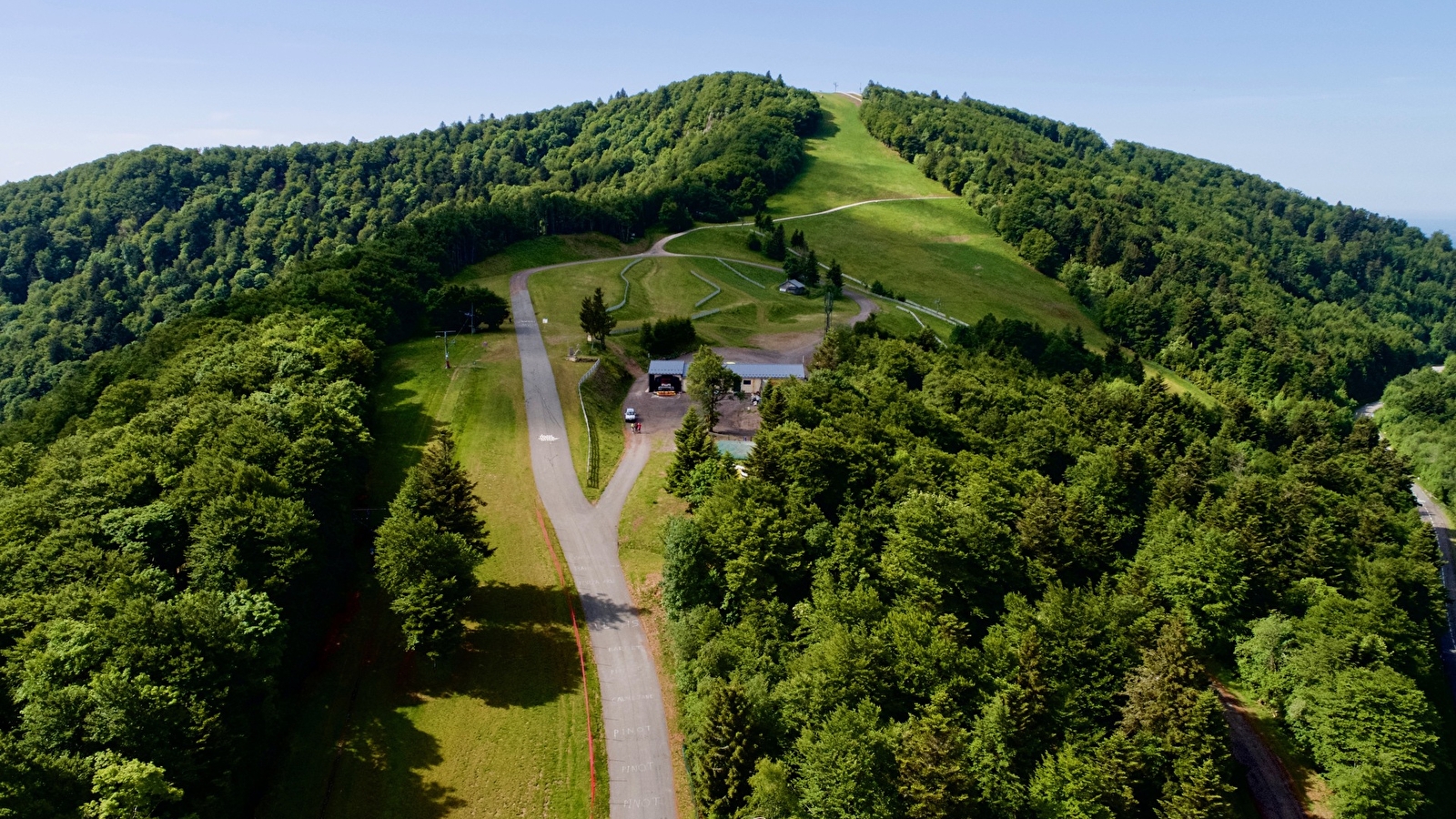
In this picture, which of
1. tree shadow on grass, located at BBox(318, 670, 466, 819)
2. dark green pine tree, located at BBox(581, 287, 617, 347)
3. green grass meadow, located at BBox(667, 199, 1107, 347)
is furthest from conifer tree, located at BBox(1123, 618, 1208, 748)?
green grass meadow, located at BBox(667, 199, 1107, 347)

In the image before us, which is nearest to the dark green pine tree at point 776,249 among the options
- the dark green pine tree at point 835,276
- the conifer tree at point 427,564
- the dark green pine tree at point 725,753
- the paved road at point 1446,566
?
the dark green pine tree at point 835,276

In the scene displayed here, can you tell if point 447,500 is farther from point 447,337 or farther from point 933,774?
point 447,337

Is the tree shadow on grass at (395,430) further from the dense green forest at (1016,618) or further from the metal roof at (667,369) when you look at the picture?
the metal roof at (667,369)

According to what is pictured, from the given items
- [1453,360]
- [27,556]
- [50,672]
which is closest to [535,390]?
[27,556]

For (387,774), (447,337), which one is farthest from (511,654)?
(447,337)

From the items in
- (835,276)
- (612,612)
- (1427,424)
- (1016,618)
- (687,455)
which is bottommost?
(1427,424)

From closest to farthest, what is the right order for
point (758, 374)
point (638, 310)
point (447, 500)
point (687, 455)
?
point (447, 500) < point (687, 455) < point (758, 374) < point (638, 310)

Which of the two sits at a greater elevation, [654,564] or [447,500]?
[447,500]

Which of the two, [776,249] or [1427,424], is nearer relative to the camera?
[1427,424]
